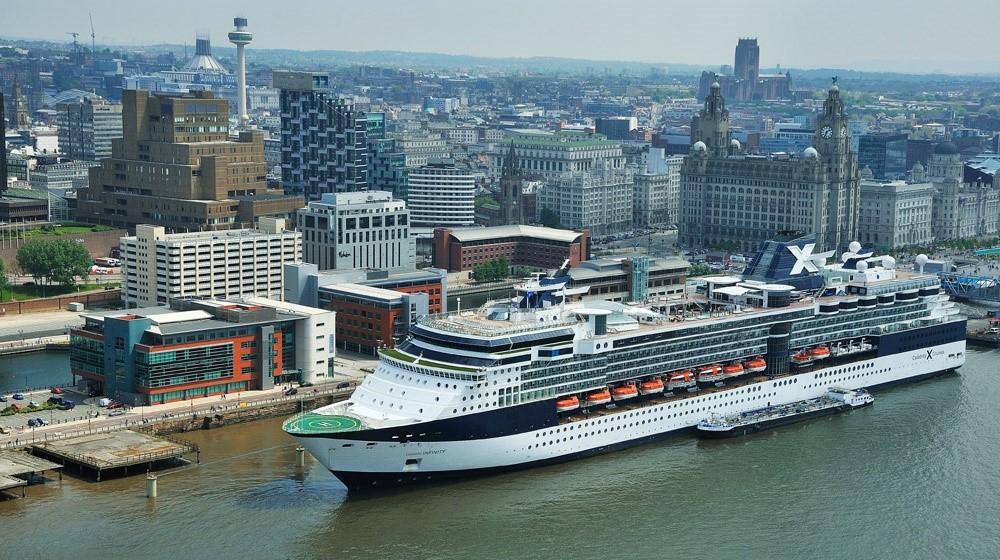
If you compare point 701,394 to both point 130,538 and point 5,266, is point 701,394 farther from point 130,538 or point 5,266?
point 5,266

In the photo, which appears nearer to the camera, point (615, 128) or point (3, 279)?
point (3, 279)

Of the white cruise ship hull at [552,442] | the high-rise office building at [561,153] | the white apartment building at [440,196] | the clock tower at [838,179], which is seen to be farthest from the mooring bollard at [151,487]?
the high-rise office building at [561,153]

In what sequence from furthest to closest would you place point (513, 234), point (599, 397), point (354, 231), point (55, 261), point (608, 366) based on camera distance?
point (513, 234) < point (354, 231) < point (55, 261) < point (608, 366) < point (599, 397)

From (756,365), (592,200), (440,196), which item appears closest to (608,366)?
(756,365)

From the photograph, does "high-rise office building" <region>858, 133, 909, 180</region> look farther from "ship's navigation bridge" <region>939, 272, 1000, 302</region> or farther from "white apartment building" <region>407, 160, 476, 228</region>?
"ship's navigation bridge" <region>939, 272, 1000, 302</region>

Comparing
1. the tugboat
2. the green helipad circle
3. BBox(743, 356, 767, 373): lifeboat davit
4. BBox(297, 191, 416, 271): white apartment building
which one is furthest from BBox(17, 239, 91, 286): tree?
the tugboat

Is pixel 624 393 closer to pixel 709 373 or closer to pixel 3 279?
pixel 709 373

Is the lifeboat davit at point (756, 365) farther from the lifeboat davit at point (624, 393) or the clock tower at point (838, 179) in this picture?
the clock tower at point (838, 179)

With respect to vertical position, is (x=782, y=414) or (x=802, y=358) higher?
(x=802, y=358)
